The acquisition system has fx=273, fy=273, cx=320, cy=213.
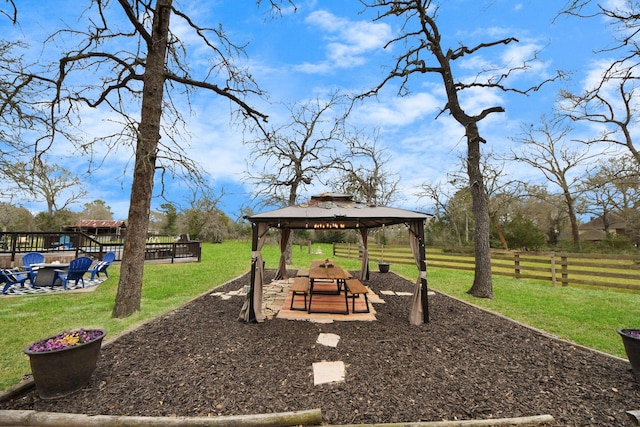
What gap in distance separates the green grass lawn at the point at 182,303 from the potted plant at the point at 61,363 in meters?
0.70

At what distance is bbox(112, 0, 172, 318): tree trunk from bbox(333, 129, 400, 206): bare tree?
30.5 ft

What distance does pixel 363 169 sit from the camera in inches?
564

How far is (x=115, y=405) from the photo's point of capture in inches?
105

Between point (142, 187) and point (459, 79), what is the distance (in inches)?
340

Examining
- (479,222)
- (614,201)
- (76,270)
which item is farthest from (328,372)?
(614,201)

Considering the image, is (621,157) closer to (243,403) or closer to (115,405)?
(243,403)

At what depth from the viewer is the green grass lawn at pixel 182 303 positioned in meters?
4.33

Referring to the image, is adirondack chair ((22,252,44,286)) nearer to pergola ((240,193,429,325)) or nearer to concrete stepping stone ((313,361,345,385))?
pergola ((240,193,429,325))

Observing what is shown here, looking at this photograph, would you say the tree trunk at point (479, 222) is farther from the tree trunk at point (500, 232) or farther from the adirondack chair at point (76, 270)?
the tree trunk at point (500, 232)

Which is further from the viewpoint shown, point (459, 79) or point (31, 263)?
point (31, 263)

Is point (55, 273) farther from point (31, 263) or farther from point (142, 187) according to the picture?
point (142, 187)

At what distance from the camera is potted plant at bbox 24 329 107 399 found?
273 centimetres

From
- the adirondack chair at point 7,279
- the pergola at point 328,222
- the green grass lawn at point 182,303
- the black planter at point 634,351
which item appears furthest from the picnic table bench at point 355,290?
the adirondack chair at point 7,279

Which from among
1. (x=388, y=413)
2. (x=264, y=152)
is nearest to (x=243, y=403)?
(x=388, y=413)
